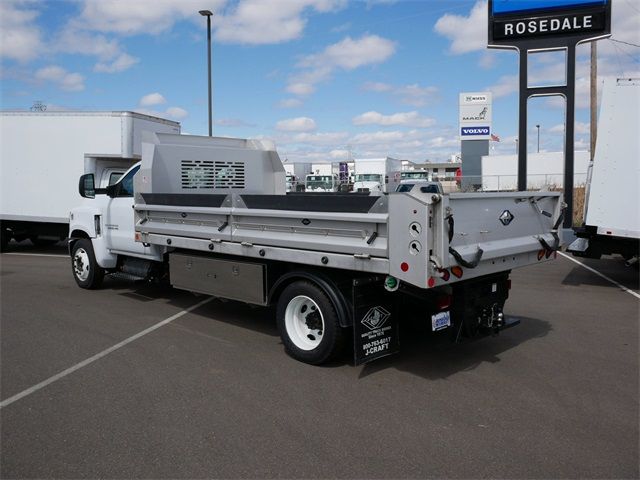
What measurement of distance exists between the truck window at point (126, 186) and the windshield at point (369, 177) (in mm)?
32830

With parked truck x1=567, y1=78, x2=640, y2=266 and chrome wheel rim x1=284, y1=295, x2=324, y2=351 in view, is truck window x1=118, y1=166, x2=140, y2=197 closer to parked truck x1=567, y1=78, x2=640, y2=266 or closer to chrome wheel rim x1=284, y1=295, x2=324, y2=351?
chrome wheel rim x1=284, y1=295, x2=324, y2=351

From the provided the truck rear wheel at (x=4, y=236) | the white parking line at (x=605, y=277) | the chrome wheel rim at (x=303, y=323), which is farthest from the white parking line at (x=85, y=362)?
the truck rear wheel at (x=4, y=236)

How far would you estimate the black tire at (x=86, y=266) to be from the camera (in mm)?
9320

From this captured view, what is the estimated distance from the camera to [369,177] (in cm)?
4159

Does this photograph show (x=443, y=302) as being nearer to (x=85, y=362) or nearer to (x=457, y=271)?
(x=457, y=271)

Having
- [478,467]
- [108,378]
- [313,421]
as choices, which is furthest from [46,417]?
[478,467]

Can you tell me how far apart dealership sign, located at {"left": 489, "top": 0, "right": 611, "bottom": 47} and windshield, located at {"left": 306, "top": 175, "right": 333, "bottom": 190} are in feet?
89.6

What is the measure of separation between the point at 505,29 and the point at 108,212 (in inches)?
457

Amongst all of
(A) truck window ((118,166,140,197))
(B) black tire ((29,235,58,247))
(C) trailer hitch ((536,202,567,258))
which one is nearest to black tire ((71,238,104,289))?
(A) truck window ((118,166,140,197))

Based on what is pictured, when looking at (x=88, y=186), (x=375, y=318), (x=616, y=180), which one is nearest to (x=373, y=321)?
(x=375, y=318)

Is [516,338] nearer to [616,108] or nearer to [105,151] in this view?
[616,108]

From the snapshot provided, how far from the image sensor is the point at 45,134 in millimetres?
14242

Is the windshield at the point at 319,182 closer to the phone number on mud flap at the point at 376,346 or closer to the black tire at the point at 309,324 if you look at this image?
the black tire at the point at 309,324

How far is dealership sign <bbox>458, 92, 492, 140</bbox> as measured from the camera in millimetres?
34094
